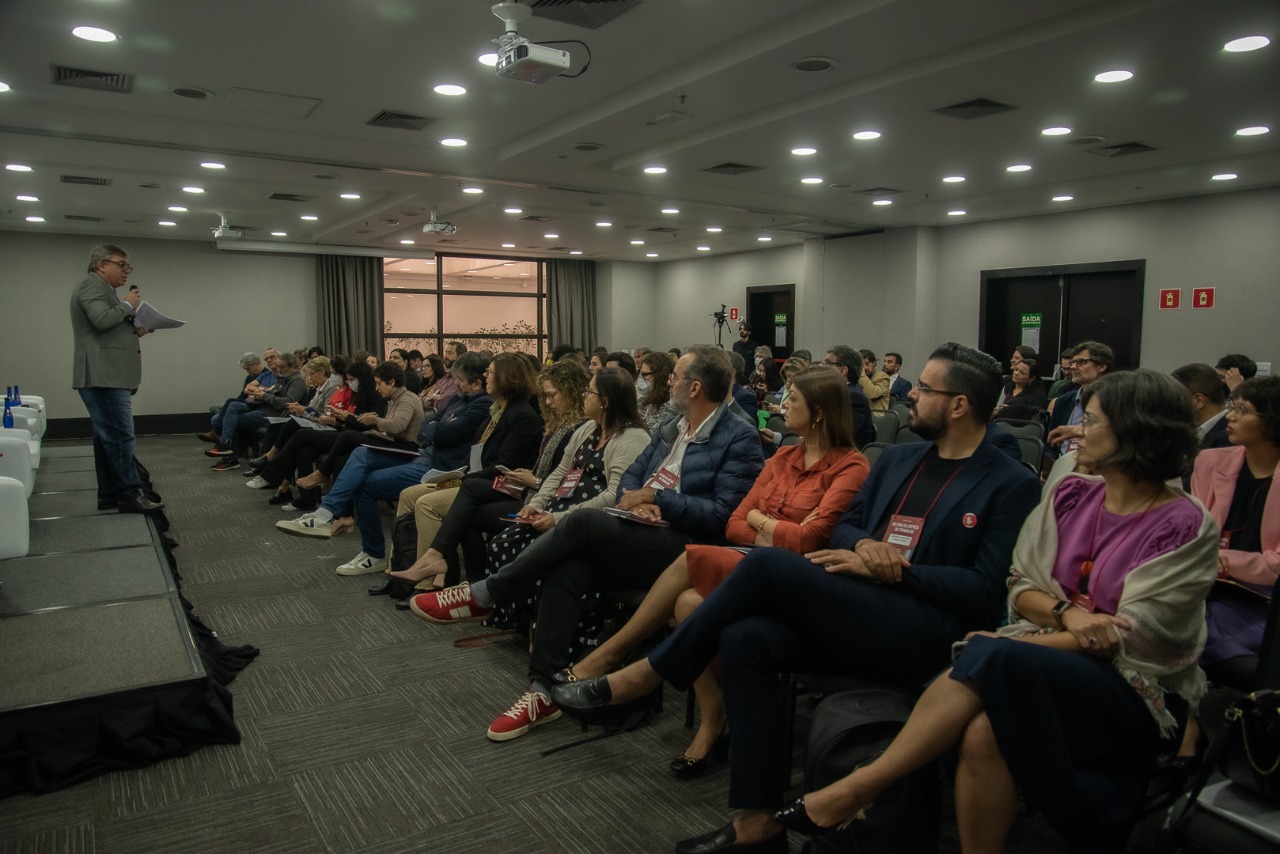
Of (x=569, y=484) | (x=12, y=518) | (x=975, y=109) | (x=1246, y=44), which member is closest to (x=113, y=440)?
(x=12, y=518)

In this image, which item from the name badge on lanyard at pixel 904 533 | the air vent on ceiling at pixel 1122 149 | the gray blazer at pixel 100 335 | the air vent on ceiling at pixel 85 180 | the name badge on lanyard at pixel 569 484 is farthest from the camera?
the air vent on ceiling at pixel 85 180

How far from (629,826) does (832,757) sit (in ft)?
2.19

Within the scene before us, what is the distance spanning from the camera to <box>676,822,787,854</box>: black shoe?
77.1 inches

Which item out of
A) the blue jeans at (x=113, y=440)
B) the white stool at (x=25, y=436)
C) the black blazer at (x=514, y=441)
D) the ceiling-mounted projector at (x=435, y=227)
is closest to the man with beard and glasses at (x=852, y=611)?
the black blazer at (x=514, y=441)

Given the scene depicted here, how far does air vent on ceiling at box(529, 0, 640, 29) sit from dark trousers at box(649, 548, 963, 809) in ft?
9.23

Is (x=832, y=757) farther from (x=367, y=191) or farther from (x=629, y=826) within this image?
(x=367, y=191)

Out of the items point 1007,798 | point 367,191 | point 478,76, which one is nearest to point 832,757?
point 1007,798

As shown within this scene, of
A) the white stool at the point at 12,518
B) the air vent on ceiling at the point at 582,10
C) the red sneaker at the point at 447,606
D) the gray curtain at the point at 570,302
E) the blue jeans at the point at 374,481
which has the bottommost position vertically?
the red sneaker at the point at 447,606

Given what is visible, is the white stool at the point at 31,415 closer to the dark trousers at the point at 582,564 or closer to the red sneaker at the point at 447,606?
the red sneaker at the point at 447,606

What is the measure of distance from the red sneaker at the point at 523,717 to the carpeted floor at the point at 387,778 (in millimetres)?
43

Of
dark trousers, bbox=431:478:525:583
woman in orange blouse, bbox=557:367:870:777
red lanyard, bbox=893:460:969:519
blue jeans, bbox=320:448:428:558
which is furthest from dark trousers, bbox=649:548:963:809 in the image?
blue jeans, bbox=320:448:428:558

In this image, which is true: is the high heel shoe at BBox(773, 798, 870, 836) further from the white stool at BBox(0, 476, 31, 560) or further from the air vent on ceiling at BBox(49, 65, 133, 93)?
the air vent on ceiling at BBox(49, 65, 133, 93)

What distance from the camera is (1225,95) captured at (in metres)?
4.97

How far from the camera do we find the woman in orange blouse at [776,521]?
2449mm
